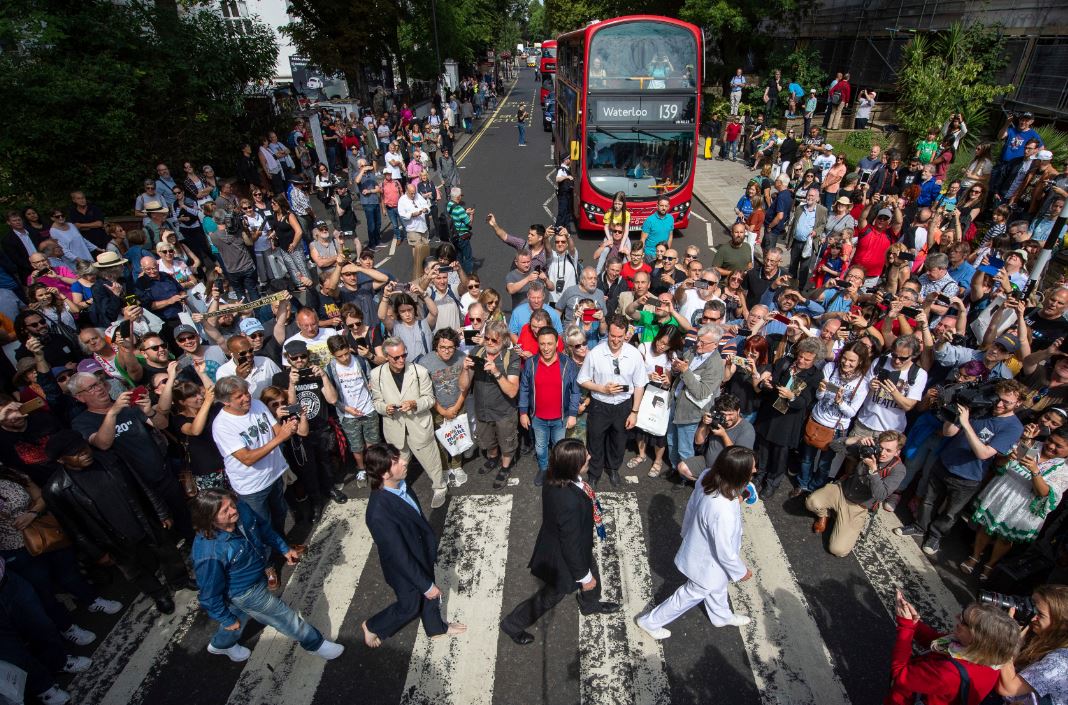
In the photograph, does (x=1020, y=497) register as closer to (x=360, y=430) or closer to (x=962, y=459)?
(x=962, y=459)

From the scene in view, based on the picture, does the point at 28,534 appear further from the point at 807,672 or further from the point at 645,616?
the point at 807,672

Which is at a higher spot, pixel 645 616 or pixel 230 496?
pixel 230 496

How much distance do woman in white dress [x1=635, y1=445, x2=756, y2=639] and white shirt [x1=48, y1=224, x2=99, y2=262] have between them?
403 inches

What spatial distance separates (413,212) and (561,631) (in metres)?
8.33

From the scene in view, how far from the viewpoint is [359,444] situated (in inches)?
239

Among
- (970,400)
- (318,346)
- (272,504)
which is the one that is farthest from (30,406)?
(970,400)

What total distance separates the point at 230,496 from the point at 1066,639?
518 centimetres

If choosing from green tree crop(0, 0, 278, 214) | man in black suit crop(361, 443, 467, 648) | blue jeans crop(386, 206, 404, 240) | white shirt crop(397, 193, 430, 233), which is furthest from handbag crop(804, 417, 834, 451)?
green tree crop(0, 0, 278, 214)

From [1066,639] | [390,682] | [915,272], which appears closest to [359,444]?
[390,682]

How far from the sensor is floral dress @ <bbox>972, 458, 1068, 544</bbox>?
4340 millimetres

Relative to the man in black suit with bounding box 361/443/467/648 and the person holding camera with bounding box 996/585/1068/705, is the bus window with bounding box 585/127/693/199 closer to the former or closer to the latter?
the man in black suit with bounding box 361/443/467/648

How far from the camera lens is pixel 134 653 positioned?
450 centimetres

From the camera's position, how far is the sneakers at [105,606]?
4.87m

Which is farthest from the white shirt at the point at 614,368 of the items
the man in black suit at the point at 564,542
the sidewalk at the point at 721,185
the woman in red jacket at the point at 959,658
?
the sidewalk at the point at 721,185
